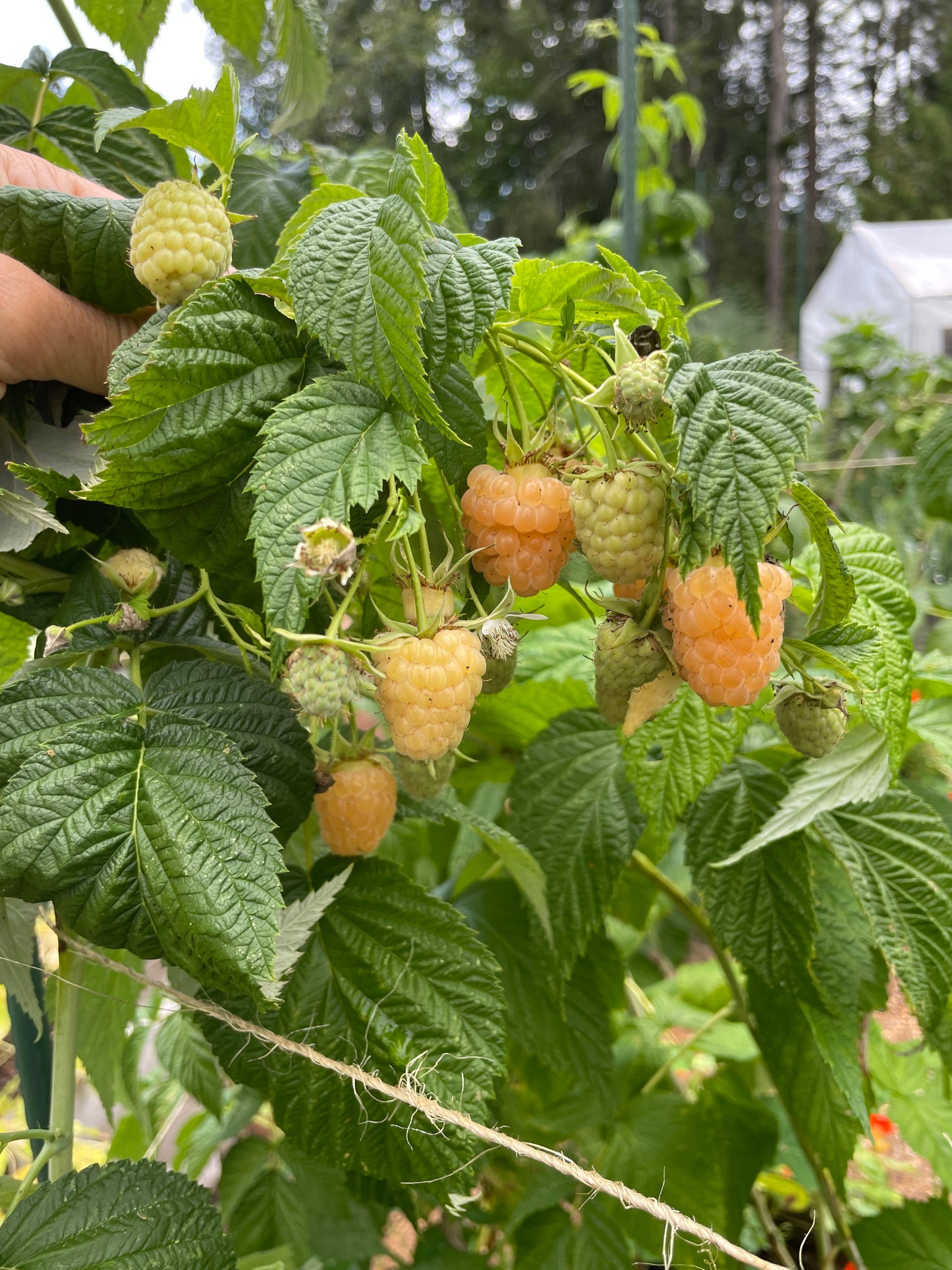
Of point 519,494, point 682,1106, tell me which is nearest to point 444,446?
point 519,494

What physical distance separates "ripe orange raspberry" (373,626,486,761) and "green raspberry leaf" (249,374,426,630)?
0.19 ft

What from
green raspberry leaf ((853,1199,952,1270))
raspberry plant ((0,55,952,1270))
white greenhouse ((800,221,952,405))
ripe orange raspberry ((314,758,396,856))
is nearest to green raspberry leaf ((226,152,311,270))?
raspberry plant ((0,55,952,1270))

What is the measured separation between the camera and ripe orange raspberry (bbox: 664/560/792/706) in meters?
0.39

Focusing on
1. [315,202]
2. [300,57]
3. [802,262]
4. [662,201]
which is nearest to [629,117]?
[662,201]

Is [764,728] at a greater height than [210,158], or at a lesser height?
lesser

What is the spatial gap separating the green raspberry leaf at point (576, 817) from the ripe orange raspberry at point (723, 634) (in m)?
0.31

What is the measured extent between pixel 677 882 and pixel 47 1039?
0.90 meters

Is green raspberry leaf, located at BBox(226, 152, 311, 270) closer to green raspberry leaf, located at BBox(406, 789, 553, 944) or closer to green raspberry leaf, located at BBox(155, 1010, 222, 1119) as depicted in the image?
green raspberry leaf, located at BBox(406, 789, 553, 944)

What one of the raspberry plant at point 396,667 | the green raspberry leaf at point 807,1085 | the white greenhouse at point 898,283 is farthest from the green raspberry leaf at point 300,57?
the white greenhouse at point 898,283

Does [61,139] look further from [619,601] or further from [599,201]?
[599,201]

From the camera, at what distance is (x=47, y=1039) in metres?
0.69

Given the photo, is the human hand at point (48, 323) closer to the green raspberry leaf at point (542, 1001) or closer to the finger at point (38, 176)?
the finger at point (38, 176)

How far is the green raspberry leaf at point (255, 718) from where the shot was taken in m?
0.46

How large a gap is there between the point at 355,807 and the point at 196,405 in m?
0.24
